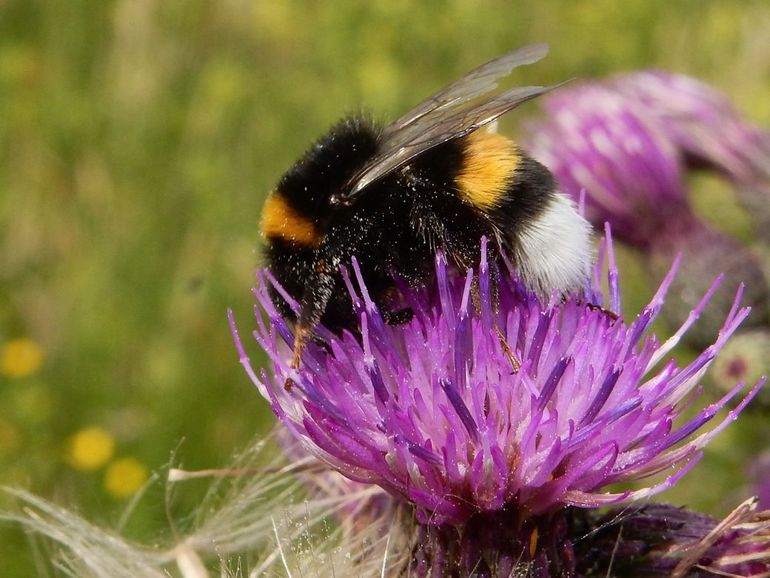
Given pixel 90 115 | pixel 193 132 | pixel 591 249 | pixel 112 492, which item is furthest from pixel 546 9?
pixel 591 249

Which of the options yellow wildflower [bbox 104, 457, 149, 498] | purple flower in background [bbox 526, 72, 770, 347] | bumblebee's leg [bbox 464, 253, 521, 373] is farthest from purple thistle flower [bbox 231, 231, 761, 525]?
yellow wildflower [bbox 104, 457, 149, 498]

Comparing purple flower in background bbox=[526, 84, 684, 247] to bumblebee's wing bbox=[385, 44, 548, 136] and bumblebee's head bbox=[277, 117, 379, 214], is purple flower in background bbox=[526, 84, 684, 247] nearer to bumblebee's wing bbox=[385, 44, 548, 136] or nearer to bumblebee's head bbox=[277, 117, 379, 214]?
bumblebee's wing bbox=[385, 44, 548, 136]

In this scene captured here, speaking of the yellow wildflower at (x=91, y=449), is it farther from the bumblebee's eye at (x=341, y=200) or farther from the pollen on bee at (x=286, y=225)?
the bumblebee's eye at (x=341, y=200)

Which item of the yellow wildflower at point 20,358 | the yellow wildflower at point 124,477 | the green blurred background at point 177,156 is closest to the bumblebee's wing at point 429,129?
the green blurred background at point 177,156

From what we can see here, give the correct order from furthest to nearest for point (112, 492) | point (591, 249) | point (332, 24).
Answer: point (332, 24)
point (112, 492)
point (591, 249)

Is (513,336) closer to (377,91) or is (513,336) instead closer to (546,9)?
(377,91)

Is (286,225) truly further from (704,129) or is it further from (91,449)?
(704,129)

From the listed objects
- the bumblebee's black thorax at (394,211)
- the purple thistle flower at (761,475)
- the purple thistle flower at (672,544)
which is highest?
the bumblebee's black thorax at (394,211)
